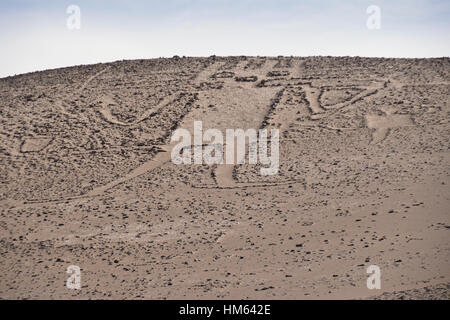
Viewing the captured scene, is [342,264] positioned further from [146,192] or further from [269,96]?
[269,96]

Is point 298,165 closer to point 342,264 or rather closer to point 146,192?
point 146,192

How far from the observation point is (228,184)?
1329cm

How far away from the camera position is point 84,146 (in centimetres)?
1680

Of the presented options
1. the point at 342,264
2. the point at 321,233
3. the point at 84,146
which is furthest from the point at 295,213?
the point at 84,146

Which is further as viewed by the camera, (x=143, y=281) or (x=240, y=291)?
(x=143, y=281)

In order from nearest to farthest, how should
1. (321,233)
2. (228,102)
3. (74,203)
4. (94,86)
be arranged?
1. (321,233)
2. (74,203)
3. (228,102)
4. (94,86)

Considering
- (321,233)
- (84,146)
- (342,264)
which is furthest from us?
(84,146)

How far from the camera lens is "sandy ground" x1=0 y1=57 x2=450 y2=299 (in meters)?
8.67

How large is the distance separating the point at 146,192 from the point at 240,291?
5.74 m

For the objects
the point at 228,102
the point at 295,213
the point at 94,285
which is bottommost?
the point at 94,285

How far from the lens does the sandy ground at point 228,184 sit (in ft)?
28.5

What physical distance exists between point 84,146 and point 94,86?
5.24 meters

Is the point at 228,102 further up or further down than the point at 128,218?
further up

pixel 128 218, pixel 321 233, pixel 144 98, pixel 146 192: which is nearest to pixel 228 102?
pixel 144 98
